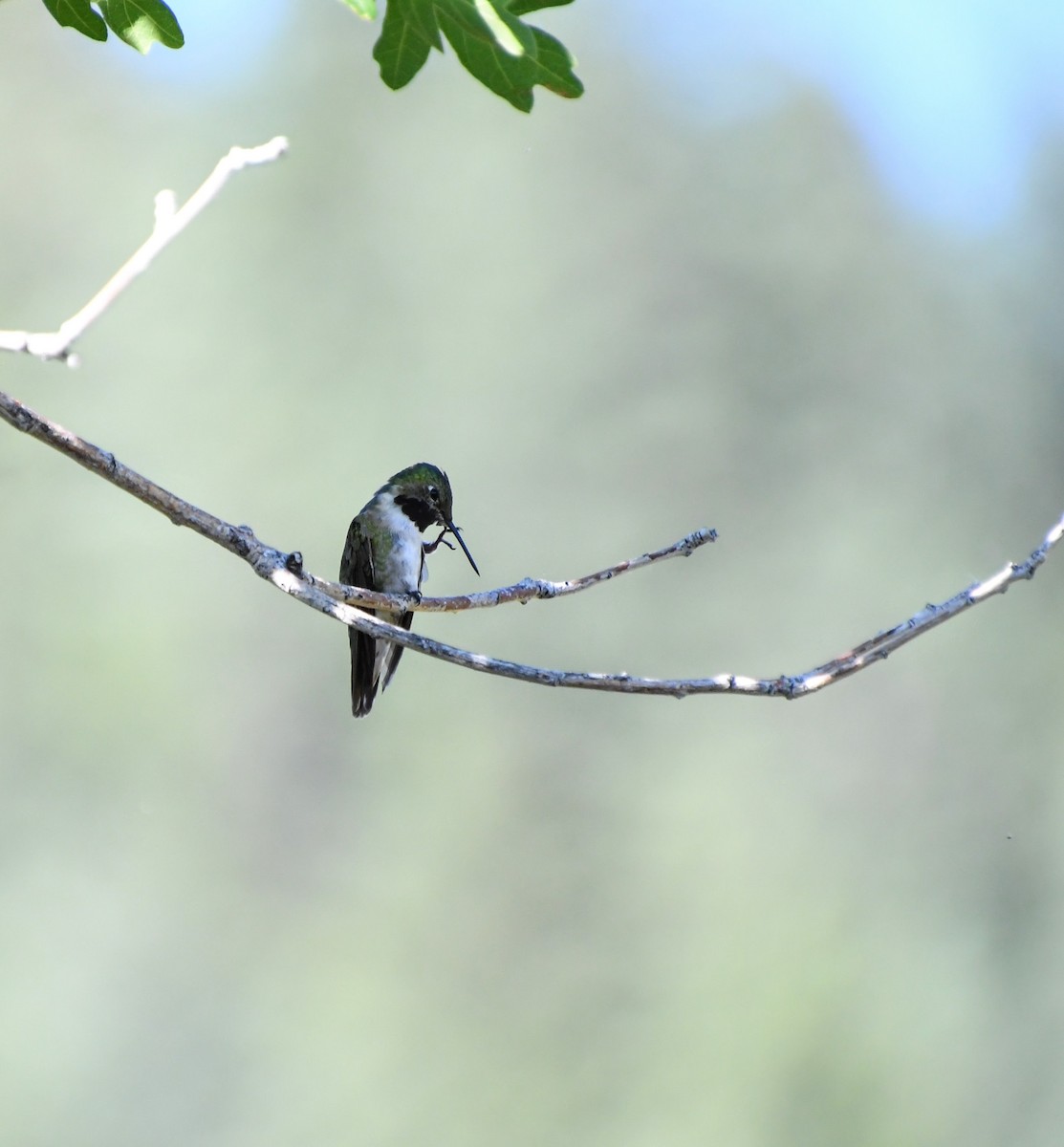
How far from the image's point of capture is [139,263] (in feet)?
6.53

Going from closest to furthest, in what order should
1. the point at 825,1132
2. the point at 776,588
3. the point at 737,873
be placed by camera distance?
the point at 825,1132, the point at 737,873, the point at 776,588

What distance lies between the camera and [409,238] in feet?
101

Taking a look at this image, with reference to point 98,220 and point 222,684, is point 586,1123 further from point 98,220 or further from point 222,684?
point 98,220

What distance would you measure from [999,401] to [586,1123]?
52.3 ft

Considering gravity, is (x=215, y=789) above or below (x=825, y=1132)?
above

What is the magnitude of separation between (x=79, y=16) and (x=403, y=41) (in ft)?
2.10

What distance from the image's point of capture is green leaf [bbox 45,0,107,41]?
2721 mm

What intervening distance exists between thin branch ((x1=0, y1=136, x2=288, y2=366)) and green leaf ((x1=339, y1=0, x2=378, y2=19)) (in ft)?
0.71

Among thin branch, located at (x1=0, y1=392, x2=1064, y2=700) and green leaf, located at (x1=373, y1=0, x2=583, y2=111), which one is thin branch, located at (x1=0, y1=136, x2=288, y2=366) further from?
thin branch, located at (x1=0, y1=392, x2=1064, y2=700)

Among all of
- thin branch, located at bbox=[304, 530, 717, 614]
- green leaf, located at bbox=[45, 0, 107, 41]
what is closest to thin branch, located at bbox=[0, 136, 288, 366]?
green leaf, located at bbox=[45, 0, 107, 41]

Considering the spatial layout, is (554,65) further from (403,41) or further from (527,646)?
(527,646)

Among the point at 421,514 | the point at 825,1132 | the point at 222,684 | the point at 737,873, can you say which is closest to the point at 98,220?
the point at 222,684

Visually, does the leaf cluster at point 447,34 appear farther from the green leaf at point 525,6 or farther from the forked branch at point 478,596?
the forked branch at point 478,596

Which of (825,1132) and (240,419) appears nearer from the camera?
(825,1132)
